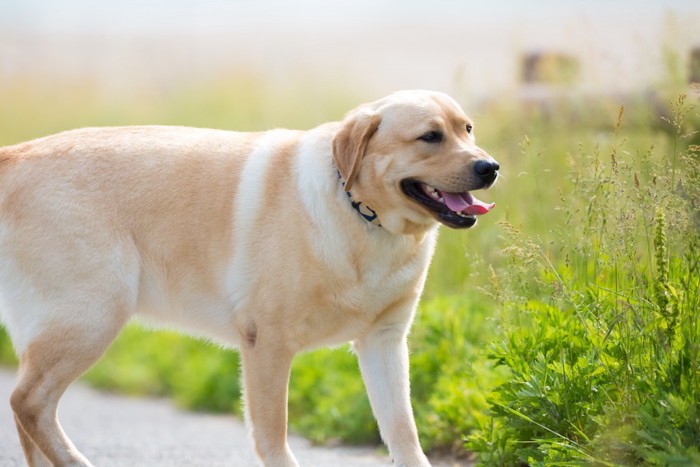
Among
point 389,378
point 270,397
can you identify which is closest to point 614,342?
point 389,378

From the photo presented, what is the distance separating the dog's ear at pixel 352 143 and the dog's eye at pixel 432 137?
8.6 inches

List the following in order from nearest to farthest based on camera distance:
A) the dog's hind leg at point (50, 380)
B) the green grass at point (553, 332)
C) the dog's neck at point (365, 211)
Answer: the green grass at point (553, 332) < the dog's hind leg at point (50, 380) < the dog's neck at point (365, 211)

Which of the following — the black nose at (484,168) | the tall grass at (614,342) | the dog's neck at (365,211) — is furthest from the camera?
the dog's neck at (365,211)

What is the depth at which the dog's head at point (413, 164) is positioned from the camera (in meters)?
4.07

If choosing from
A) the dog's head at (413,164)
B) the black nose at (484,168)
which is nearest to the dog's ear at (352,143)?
the dog's head at (413,164)

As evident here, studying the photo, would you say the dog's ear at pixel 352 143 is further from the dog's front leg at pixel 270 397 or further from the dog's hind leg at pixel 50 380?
the dog's hind leg at pixel 50 380

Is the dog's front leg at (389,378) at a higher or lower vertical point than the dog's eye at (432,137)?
lower

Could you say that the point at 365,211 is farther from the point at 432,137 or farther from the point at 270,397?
the point at 270,397

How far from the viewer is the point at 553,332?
13.8 ft

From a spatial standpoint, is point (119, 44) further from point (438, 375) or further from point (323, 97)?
point (438, 375)

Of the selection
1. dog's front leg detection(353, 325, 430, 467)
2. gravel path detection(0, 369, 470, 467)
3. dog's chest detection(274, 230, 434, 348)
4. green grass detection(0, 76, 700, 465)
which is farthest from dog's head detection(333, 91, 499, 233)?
gravel path detection(0, 369, 470, 467)

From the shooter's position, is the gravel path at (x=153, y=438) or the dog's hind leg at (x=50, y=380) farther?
the gravel path at (x=153, y=438)

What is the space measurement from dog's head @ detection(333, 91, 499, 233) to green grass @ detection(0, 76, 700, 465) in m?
0.28

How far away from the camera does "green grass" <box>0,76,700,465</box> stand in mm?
3568
